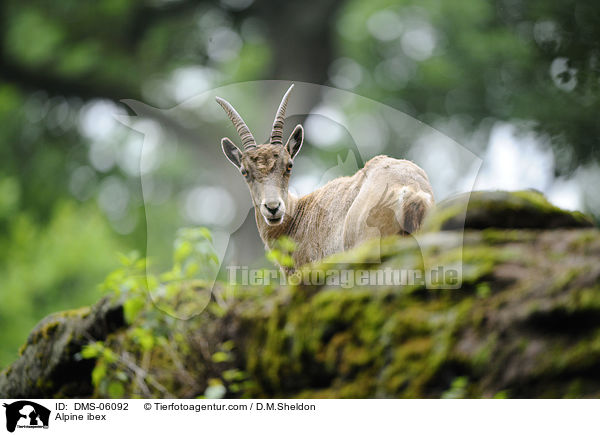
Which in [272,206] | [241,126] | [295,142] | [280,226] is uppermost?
[241,126]

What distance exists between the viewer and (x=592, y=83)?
4703 mm

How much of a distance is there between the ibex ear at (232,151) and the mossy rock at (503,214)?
1.57m

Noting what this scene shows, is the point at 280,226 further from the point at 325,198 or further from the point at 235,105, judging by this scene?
the point at 235,105

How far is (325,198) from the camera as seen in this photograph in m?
3.91

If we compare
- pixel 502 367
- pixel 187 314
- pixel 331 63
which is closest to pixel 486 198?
pixel 502 367

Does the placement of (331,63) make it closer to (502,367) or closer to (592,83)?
(592,83)

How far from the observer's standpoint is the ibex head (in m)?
3.40

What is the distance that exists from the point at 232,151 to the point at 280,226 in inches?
30.5

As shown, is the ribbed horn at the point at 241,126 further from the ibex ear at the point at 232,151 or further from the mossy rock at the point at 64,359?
the mossy rock at the point at 64,359

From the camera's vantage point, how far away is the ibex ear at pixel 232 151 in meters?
3.61
